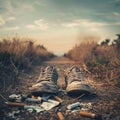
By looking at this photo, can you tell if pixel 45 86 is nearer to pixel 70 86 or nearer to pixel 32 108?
pixel 70 86

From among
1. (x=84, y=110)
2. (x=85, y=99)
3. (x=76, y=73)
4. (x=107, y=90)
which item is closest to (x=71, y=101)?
(x=85, y=99)

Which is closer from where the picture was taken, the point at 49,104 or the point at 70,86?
the point at 49,104

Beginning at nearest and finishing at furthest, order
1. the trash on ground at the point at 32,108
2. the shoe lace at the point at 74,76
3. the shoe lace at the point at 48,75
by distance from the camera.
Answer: the trash on ground at the point at 32,108
the shoe lace at the point at 74,76
the shoe lace at the point at 48,75

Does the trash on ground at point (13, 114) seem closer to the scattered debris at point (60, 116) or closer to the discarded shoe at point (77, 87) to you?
the scattered debris at point (60, 116)

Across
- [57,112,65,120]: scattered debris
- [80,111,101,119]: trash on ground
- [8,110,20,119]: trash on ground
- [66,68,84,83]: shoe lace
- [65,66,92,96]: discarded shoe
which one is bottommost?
[8,110,20,119]: trash on ground

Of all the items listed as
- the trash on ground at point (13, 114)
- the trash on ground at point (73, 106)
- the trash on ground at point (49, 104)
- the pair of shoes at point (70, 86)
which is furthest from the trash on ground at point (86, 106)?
the trash on ground at point (13, 114)

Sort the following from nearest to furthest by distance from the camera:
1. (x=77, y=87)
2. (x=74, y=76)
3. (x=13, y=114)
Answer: (x=13, y=114) → (x=77, y=87) → (x=74, y=76)

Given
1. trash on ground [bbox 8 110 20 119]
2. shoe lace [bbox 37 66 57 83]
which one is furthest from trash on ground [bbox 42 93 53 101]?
trash on ground [bbox 8 110 20 119]

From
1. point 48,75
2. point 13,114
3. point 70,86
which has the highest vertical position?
point 48,75

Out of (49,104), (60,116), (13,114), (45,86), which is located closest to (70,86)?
(45,86)

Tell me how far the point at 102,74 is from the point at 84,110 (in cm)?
248

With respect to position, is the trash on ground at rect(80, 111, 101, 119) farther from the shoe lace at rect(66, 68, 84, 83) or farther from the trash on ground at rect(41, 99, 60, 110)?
the shoe lace at rect(66, 68, 84, 83)

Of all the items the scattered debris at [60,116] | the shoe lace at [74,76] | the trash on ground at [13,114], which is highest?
the shoe lace at [74,76]

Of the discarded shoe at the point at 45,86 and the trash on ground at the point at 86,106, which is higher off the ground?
the discarded shoe at the point at 45,86
